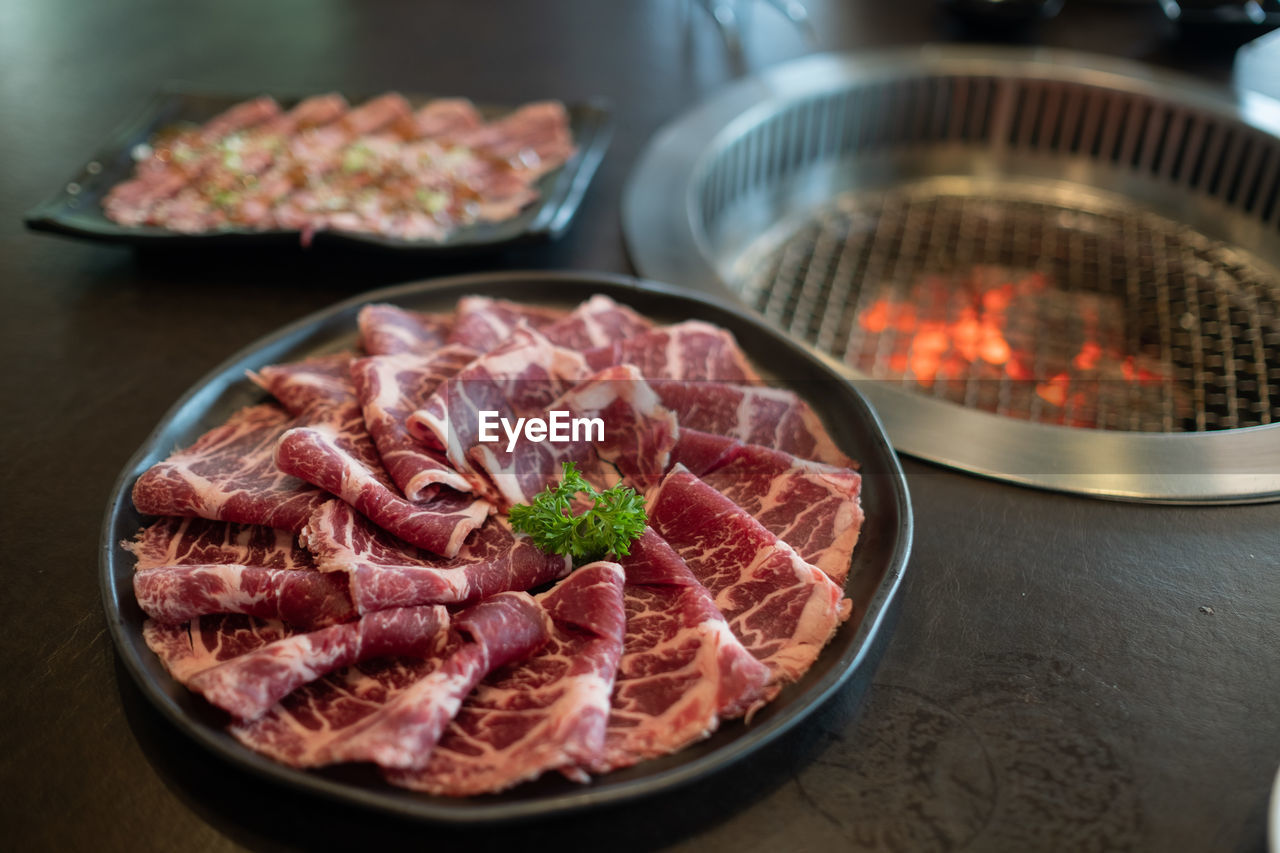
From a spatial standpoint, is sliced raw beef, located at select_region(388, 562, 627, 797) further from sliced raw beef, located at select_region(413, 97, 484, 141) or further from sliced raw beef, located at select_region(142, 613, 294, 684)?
sliced raw beef, located at select_region(413, 97, 484, 141)

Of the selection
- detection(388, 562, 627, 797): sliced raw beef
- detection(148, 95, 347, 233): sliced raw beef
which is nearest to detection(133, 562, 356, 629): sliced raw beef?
detection(388, 562, 627, 797): sliced raw beef

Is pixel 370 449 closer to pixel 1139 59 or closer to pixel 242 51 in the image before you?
pixel 242 51

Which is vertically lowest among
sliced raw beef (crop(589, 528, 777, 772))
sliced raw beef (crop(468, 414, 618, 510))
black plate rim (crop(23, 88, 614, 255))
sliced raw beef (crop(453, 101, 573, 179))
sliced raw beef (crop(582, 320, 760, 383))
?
sliced raw beef (crop(589, 528, 777, 772))

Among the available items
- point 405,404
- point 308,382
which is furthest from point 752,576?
point 308,382

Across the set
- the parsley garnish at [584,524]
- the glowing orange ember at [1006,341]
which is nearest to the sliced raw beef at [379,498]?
the parsley garnish at [584,524]

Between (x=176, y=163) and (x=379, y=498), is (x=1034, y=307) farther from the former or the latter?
(x=176, y=163)

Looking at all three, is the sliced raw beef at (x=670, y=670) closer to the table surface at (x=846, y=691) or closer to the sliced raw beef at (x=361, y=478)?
the table surface at (x=846, y=691)
